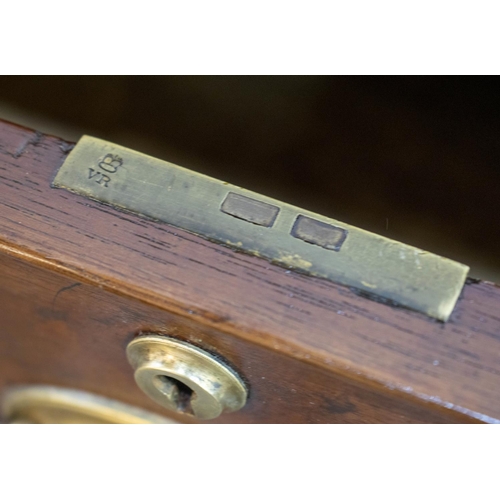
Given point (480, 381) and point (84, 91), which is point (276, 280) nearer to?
point (480, 381)

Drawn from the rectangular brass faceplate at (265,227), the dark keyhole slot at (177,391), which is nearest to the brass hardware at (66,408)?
the dark keyhole slot at (177,391)

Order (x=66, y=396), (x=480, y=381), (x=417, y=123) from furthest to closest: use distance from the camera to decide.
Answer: (x=417, y=123) < (x=66, y=396) < (x=480, y=381)

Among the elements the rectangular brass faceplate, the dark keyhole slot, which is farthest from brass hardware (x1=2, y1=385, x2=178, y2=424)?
the rectangular brass faceplate

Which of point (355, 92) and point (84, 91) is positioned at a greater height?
point (355, 92)

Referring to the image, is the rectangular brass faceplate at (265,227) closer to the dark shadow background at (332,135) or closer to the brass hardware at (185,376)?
Answer: the brass hardware at (185,376)

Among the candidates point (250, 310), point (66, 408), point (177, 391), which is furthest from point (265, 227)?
point (66, 408)

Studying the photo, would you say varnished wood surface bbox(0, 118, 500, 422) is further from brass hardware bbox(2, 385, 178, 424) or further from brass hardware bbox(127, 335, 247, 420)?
brass hardware bbox(2, 385, 178, 424)

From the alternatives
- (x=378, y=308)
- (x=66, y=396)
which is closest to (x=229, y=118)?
(x=66, y=396)

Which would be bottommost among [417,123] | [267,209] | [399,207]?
[267,209]
